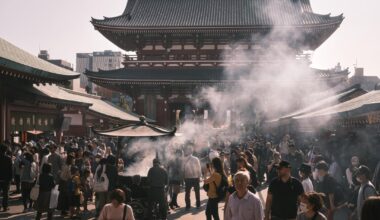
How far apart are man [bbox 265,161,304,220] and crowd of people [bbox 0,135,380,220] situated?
15 mm

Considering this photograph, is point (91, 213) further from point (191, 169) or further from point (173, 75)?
point (173, 75)

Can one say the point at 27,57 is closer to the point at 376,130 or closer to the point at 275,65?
the point at 376,130

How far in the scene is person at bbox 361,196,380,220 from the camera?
2896mm

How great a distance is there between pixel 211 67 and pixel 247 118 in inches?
171

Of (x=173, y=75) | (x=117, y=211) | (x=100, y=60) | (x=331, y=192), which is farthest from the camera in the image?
(x=100, y=60)

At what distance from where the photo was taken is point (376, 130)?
1270 centimetres

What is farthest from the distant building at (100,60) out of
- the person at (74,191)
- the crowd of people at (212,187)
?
the person at (74,191)

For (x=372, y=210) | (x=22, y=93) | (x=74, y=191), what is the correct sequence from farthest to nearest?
(x=22, y=93) → (x=74, y=191) → (x=372, y=210)

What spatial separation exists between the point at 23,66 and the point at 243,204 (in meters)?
9.10

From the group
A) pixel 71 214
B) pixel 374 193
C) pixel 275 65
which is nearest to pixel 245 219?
pixel 374 193

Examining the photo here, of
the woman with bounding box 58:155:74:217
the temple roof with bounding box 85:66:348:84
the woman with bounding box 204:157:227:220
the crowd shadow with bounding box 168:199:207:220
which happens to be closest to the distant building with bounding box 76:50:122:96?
the temple roof with bounding box 85:66:348:84

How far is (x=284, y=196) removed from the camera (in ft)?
20.1

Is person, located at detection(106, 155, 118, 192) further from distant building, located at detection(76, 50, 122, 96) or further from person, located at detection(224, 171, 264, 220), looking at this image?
distant building, located at detection(76, 50, 122, 96)

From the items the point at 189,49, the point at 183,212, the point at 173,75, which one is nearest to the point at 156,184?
the point at 183,212
